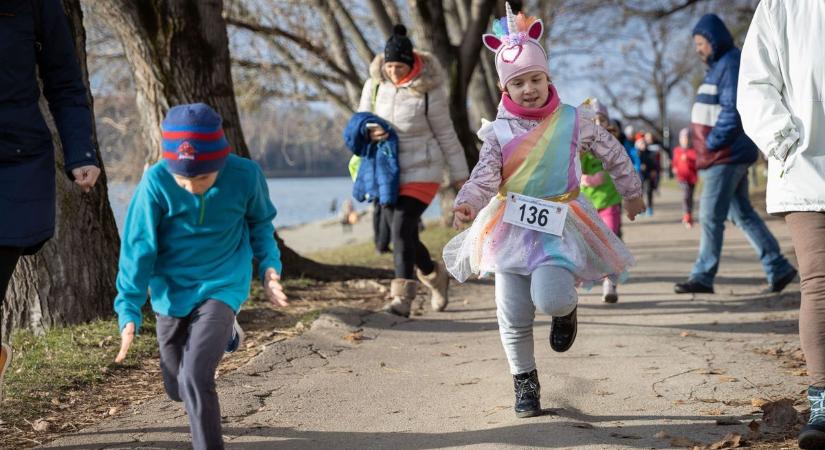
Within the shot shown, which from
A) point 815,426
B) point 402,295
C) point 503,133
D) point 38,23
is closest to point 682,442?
point 815,426

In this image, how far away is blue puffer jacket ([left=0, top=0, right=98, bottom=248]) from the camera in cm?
379

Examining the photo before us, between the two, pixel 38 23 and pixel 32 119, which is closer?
pixel 32 119

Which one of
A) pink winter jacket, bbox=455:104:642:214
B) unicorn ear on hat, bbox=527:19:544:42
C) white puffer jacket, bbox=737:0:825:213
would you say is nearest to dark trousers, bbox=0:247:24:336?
pink winter jacket, bbox=455:104:642:214

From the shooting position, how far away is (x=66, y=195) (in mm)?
6957

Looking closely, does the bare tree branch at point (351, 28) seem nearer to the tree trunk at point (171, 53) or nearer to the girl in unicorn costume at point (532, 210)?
Answer: the tree trunk at point (171, 53)

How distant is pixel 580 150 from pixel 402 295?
3120 millimetres

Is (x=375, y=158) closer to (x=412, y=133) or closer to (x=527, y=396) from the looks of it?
(x=412, y=133)

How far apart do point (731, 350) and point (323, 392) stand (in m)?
2.50

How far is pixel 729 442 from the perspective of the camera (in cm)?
418

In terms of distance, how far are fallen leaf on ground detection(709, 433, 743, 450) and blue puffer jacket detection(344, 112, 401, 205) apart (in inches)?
152

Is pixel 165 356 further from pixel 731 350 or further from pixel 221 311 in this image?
pixel 731 350

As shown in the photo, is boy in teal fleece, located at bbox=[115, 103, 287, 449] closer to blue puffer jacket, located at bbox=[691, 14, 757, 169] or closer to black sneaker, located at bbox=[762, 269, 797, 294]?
blue puffer jacket, located at bbox=[691, 14, 757, 169]

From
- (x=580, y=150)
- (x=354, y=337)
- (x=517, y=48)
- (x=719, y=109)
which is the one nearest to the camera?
(x=517, y=48)

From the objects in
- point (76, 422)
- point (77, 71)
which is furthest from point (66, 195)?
point (77, 71)
